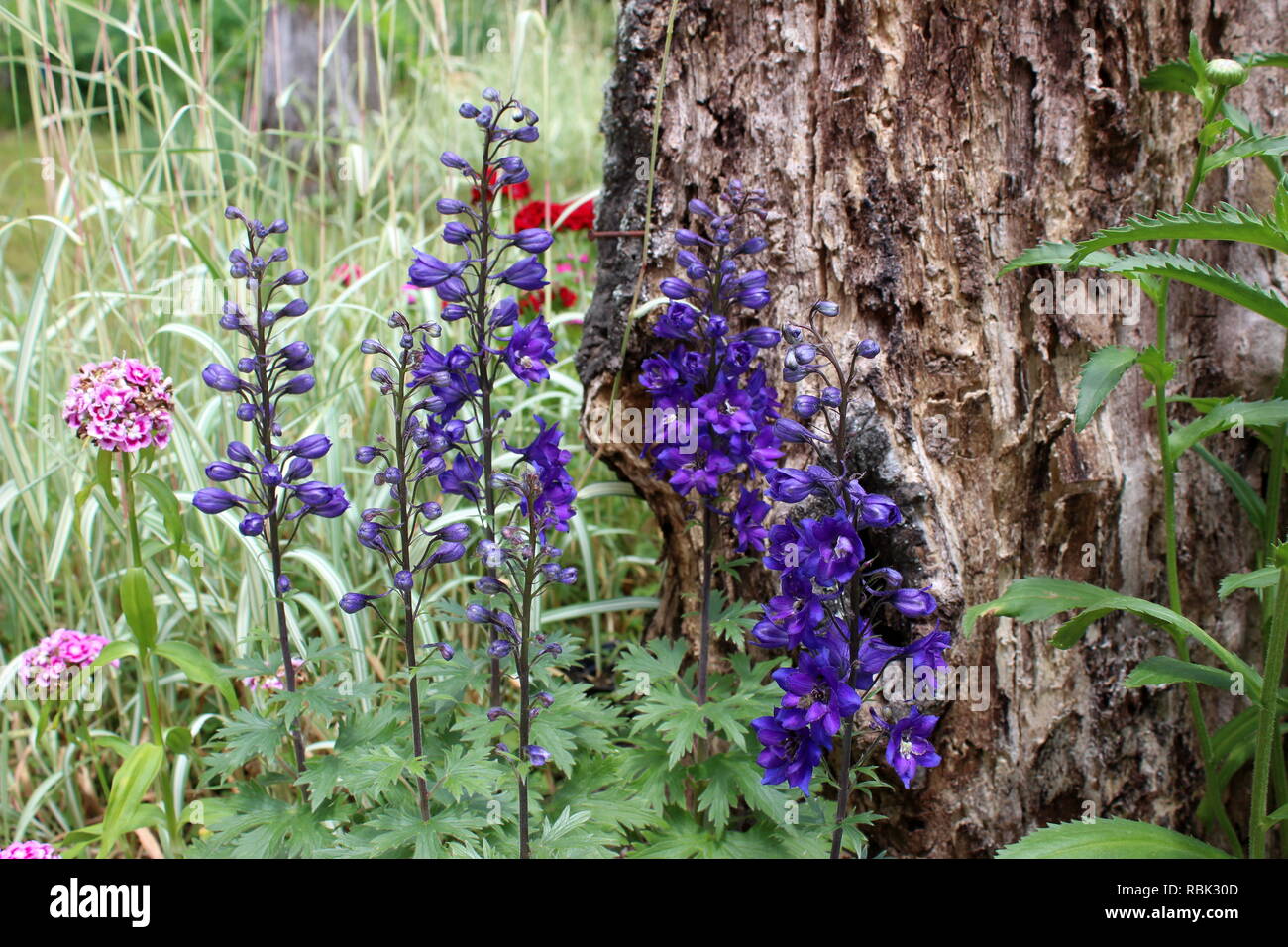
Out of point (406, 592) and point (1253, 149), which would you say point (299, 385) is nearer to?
point (406, 592)

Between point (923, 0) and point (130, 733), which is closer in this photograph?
point (923, 0)

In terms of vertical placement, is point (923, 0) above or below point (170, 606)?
above

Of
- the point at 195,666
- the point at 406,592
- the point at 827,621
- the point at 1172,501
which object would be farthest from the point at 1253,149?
the point at 195,666

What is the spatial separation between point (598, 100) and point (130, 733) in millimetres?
6202

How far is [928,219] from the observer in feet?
Result: 7.29

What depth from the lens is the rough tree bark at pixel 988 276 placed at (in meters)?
2.21

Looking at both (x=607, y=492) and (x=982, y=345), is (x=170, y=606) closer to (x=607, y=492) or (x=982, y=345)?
(x=607, y=492)

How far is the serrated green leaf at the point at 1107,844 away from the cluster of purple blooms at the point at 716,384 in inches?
29.5

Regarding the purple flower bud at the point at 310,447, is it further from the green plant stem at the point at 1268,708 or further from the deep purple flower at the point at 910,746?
the green plant stem at the point at 1268,708

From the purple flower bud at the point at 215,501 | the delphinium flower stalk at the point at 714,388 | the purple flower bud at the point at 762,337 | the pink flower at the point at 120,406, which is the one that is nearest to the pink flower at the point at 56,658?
the pink flower at the point at 120,406

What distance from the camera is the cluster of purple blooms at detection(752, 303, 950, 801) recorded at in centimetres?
160

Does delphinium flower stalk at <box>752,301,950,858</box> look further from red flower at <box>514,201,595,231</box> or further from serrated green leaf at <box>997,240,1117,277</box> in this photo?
red flower at <box>514,201,595,231</box>
